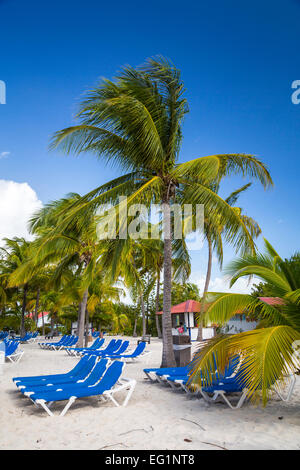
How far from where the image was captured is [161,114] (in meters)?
9.14

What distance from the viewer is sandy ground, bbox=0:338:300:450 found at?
372 cm

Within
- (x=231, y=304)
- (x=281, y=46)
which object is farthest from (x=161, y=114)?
(x=281, y=46)

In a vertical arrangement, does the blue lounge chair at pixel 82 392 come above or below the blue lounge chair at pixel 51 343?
above

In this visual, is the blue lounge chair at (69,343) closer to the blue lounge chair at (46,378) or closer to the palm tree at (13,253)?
the palm tree at (13,253)

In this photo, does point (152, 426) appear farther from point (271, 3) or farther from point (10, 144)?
point (10, 144)

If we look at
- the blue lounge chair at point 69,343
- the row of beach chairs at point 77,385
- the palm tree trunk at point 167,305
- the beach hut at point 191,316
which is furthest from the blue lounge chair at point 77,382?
the beach hut at point 191,316

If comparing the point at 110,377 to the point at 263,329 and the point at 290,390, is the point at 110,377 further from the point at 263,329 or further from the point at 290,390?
the point at 290,390

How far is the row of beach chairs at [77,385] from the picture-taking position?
4.85m

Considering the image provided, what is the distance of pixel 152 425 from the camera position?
442cm

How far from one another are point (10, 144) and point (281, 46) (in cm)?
1150

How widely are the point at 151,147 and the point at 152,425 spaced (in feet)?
20.7

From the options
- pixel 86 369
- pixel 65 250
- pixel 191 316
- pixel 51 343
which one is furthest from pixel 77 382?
pixel 191 316

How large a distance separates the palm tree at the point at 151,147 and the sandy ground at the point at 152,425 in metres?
3.42

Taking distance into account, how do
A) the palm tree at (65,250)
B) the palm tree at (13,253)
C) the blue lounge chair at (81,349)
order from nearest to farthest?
the blue lounge chair at (81,349) < the palm tree at (65,250) < the palm tree at (13,253)
